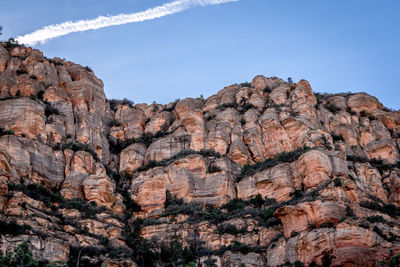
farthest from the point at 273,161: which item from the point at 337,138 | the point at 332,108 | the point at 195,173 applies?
the point at 332,108

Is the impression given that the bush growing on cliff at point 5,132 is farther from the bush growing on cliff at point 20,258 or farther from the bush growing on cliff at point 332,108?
the bush growing on cliff at point 332,108

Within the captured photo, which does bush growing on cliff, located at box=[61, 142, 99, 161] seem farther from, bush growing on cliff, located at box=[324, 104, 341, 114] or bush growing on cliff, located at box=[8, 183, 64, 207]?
bush growing on cliff, located at box=[324, 104, 341, 114]

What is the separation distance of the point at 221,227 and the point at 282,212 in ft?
24.0

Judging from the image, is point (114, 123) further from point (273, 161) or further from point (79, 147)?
point (273, 161)

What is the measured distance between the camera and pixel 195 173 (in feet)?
211

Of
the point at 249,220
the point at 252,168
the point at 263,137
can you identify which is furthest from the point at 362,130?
the point at 249,220

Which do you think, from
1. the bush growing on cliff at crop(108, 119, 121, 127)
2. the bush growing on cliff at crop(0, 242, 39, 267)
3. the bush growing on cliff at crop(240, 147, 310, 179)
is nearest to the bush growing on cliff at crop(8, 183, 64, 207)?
the bush growing on cliff at crop(0, 242, 39, 267)

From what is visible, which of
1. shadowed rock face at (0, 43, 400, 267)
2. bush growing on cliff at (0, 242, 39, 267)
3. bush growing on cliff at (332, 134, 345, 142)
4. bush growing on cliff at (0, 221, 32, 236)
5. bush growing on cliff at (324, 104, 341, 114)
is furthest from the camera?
bush growing on cliff at (324, 104, 341, 114)

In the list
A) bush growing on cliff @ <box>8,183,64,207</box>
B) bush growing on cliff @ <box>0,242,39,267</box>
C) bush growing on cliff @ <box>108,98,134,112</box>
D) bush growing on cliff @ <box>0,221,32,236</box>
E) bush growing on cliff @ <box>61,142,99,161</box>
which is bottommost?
bush growing on cliff @ <box>0,242,39,267</box>

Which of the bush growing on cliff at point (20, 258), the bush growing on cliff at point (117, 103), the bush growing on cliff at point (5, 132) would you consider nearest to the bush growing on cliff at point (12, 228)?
the bush growing on cliff at point (20, 258)

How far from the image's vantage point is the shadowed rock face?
162 feet

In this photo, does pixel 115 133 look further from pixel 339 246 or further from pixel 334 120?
pixel 339 246

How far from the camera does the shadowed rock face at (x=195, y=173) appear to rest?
4931 centimetres

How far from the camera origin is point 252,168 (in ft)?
216
